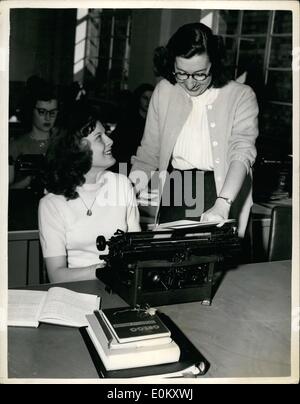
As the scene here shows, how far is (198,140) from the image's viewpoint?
2.46 metres

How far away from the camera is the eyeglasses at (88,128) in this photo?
2098mm

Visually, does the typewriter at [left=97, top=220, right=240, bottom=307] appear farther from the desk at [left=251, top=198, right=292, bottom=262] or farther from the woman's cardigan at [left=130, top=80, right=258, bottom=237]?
the desk at [left=251, top=198, right=292, bottom=262]

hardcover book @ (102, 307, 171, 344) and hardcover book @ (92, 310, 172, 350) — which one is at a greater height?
hardcover book @ (102, 307, 171, 344)

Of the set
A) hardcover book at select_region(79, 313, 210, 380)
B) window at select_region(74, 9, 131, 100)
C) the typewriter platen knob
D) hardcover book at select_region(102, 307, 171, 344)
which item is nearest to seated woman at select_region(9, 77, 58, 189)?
the typewriter platen knob

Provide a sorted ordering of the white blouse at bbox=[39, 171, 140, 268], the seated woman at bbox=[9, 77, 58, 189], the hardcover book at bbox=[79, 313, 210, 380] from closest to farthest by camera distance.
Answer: the hardcover book at bbox=[79, 313, 210, 380] → the white blouse at bbox=[39, 171, 140, 268] → the seated woman at bbox=[9, 77, 58, 189]

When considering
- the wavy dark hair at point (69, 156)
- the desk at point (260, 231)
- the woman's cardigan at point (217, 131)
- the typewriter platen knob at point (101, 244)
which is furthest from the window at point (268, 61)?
the typewriter platen knob at point (101, 244)

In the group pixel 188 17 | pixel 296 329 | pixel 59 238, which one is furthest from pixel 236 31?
pixel 296 329

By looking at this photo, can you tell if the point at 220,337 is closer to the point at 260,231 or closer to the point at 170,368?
the point at 170,368

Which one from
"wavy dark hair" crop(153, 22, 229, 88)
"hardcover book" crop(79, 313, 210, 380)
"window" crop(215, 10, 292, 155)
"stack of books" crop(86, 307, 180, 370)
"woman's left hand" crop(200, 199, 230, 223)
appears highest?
"window" crop(215, 10, 292, 155)

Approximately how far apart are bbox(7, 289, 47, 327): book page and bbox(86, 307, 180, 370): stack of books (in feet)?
0.75

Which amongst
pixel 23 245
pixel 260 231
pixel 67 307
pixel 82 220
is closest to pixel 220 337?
pixel 67 307

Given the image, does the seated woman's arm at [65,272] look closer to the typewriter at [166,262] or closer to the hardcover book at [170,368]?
the typewriter at [166,262]

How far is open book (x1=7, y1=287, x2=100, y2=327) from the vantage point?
56.3 inches

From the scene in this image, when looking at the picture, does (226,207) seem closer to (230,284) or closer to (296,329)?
(230,284)
